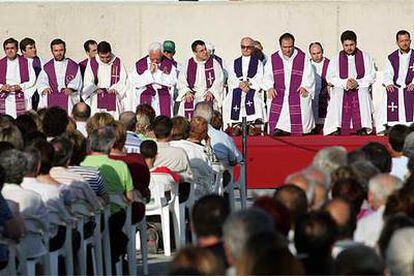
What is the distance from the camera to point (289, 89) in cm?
2450

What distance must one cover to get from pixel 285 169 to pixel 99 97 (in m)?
4.23

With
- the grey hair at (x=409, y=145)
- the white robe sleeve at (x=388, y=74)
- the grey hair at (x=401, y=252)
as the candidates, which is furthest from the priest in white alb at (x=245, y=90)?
the grey hair at (x=401, y=252)

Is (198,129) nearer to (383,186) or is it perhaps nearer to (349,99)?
(383,186)

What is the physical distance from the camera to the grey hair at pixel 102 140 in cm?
1346

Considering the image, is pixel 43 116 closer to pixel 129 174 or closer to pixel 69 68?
pixel 129 174

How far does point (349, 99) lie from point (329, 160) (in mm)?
13453

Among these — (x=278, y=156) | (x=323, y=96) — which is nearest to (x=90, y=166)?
(x=278, y=156)

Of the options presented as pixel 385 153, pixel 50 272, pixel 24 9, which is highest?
pixel 24 9

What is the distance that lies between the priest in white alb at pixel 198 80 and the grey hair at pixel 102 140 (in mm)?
10920

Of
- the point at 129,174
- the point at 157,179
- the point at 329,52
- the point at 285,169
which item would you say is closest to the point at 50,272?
the point at 129,174

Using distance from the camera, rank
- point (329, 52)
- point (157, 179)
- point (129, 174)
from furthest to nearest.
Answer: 1. point (329, 52)
2. point (157, 179)
3. point (129, 174)

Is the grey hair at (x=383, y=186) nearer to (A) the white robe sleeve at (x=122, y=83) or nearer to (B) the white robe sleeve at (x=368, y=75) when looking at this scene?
(B) the white robe sleeve at (x=368, y=75)

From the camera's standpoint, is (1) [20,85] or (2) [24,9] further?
(2) [24,9]

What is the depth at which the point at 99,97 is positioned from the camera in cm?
2494
